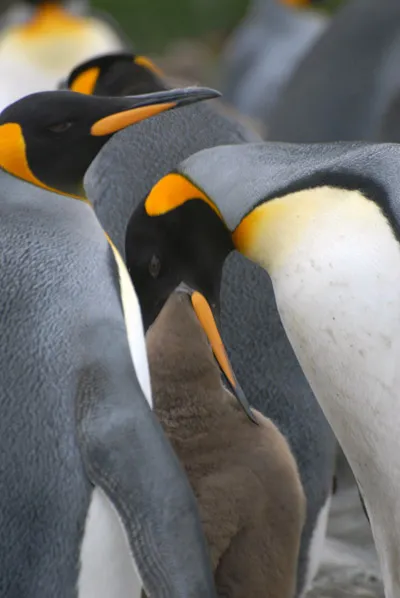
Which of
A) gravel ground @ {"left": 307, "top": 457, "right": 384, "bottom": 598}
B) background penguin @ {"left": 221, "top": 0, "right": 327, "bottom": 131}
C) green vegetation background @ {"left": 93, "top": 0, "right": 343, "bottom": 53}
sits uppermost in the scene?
gravel ground @ {"left": 307, "top": 457, "right": 384, "bottom": 598}

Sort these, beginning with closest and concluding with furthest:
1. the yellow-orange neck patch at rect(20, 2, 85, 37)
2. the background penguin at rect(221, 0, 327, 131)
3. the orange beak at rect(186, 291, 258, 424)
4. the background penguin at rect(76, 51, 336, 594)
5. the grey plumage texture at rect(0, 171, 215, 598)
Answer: the grey plumage texture at rect(0, 171, 215, 598)
the orange beak at rect(186, 291, 258, 424)
the background penguin at rect(76, 51, 336, 594)
the yellow-orange neck patch at rect(20, 2, 85, 37)
the background penguin at rect(221, 0, 327, 131)

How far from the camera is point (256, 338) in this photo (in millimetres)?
2943

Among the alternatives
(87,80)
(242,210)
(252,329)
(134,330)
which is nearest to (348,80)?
(87,80)

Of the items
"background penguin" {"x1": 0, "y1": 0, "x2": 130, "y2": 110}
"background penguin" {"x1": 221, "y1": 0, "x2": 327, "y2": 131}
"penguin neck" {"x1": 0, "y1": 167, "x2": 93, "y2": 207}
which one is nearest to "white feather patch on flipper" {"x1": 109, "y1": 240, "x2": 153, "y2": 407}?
"penguin neck" {"x1": 0, "y1": 167, "x2": 93, "y2": 207}

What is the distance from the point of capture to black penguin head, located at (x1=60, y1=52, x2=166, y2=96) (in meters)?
3.38

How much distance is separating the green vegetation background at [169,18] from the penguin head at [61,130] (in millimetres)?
12447

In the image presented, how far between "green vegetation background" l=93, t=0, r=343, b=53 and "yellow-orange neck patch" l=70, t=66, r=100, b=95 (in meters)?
11.5

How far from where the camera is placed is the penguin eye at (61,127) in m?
2.52

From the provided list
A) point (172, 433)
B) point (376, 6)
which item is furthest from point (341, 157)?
point (376, 6)

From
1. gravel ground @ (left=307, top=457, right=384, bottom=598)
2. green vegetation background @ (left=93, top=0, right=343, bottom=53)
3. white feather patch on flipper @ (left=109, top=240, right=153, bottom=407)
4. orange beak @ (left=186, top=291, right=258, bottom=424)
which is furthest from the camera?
green vegetation background @ (left=93, top=0, right=343, bottom=53)

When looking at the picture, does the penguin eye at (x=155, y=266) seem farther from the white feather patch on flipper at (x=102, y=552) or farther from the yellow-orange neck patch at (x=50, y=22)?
the yellow-orange neck patch at (x=50, y=22)

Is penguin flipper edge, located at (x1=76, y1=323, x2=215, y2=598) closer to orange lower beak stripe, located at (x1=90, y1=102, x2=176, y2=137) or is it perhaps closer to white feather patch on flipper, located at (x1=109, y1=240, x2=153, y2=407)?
white feather patch on flipper, located at (x1=109, y1=240, x2=153, y2=407)

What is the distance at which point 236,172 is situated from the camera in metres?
2.60

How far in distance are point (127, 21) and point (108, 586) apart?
1344 cm
